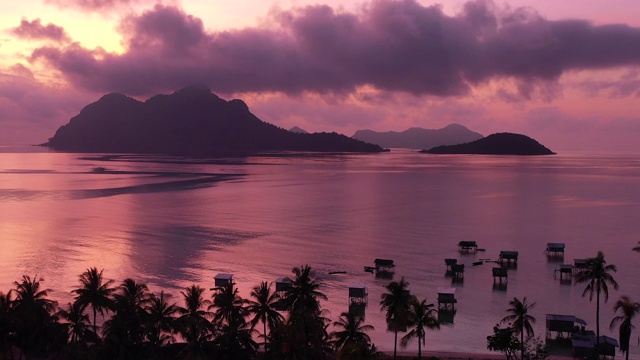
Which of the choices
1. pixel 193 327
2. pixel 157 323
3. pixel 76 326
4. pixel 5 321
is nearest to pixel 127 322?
pixel 157 323

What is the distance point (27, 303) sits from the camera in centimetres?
3347

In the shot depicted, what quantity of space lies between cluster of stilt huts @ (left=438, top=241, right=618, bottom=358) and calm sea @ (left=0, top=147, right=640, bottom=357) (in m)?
1.13

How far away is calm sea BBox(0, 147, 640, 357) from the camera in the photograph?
5594cm

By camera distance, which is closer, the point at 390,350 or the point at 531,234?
the point at 390,350

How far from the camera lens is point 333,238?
83.3m

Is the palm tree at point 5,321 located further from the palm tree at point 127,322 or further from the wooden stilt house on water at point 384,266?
the wooden stilt house on water at point 384,266

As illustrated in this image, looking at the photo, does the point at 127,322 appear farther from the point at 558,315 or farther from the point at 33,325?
the point at 558,315

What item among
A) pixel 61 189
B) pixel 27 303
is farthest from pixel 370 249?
pixel 61 189

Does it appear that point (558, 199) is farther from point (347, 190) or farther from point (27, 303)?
point (27, 303)

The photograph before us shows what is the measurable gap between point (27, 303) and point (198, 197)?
10151 centimetres

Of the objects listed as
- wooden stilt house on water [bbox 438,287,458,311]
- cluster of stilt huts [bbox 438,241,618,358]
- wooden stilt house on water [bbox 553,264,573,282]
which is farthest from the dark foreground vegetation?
wooden stilt house on water [bbox 553,264,573,282]

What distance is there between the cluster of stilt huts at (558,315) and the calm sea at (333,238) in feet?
3.69

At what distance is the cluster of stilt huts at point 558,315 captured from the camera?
4009 cm

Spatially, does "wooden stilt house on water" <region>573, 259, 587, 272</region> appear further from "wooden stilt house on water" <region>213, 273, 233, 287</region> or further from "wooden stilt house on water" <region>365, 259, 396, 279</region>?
"wooden stilt house on water" <region>213, 273, 233, 287</region>
